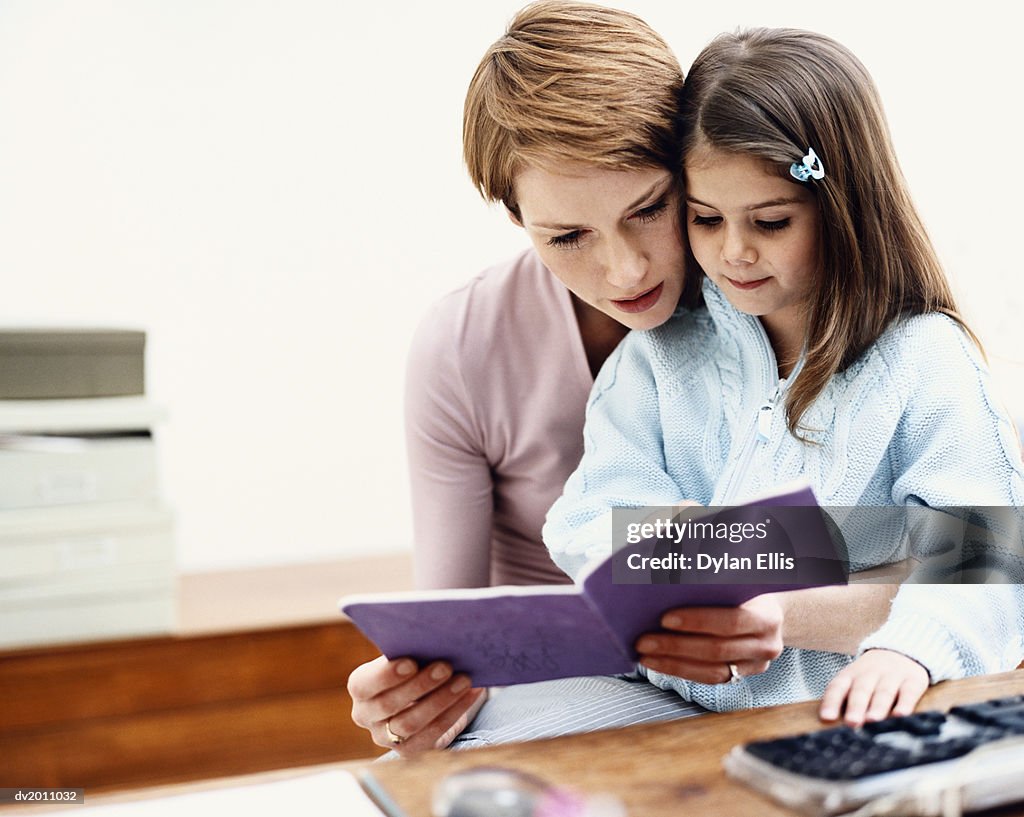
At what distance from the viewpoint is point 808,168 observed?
0.97 m

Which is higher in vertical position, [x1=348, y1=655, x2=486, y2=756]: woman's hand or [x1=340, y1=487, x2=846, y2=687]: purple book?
[x1=340, y1=487, x2=846, y2=687]: purple book

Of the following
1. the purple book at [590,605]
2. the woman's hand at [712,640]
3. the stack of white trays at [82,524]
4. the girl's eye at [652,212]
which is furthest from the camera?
the stack of white trays at [82,524]

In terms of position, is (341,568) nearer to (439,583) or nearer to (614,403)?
(439,583)

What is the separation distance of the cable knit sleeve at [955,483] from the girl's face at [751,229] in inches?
4.3

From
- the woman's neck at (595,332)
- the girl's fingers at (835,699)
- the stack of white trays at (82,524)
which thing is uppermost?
the woman's neck at (595,332)

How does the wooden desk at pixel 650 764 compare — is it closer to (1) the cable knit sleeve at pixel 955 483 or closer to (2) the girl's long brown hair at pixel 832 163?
(1) the cable knit sleeve at pixel 955 483

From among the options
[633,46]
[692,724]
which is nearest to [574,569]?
[692,724]

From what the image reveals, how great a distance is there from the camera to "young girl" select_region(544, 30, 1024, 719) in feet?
3.16

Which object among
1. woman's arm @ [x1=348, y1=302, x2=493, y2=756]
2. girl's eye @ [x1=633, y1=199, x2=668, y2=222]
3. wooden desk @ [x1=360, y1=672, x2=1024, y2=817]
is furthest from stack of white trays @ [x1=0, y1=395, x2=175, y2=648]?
wooden desk @ [x1=360, y1=672, x2=1024, y2=817]

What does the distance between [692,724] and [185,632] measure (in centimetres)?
131

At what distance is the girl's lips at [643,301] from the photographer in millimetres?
1096

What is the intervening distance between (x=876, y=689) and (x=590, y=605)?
0.21 m

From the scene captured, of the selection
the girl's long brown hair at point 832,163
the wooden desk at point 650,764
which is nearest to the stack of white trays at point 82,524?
the girl's long brown hair at point 832,163

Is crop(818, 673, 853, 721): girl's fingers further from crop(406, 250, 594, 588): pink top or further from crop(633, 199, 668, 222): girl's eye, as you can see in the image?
crop(406, 250, 594, 588): pink top
